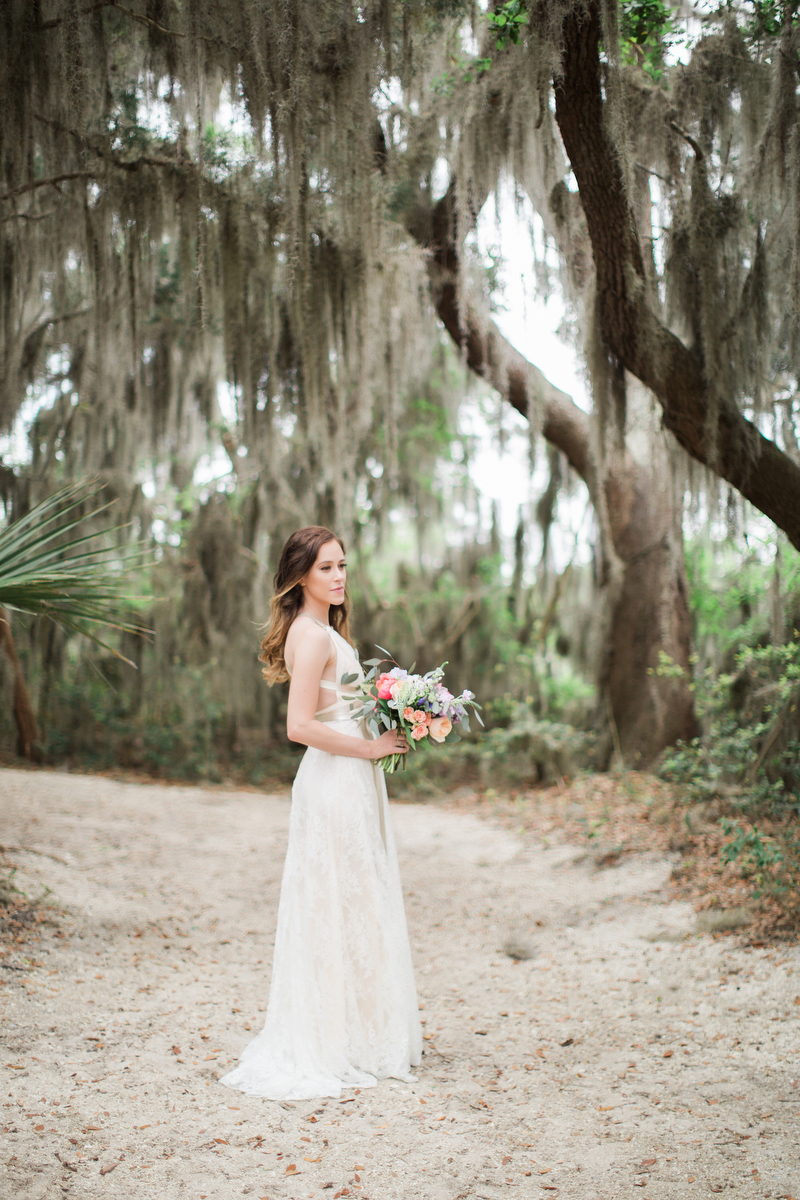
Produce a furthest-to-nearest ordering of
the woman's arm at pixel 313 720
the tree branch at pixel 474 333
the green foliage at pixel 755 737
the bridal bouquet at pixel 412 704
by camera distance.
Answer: the tree branch at pixel 474 333, the green foliage at pixel 755 737, the woman's arm at pixel 313 720, the bridal bouquet at pixel 412 704

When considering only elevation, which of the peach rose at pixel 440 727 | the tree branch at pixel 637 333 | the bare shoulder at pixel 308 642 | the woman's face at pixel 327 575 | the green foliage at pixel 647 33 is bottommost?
the peach rose at pixel 440 727

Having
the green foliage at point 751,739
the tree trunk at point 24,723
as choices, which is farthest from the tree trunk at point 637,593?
the tree trunk at point 24,723

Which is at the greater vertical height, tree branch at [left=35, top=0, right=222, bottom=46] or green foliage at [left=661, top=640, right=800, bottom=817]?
tree branch at [left=35, top=0, right=222, bottom=46]

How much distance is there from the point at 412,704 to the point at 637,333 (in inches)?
101

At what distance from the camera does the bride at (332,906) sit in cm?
250

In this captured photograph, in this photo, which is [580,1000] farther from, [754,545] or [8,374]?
[8,374]

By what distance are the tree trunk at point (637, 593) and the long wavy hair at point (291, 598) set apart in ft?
13.0

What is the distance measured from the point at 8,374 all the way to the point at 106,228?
1.69 metres

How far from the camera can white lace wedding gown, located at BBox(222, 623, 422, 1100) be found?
2.50 meters

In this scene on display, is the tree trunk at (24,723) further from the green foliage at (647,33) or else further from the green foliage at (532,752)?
the green foliage at (647,33)

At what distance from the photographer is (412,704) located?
2.45 metres

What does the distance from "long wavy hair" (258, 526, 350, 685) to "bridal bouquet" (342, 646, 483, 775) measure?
41cm

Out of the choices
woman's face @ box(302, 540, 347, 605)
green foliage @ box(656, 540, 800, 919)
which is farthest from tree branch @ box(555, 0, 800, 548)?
woman's face @ box(302, 540, 347, 605)

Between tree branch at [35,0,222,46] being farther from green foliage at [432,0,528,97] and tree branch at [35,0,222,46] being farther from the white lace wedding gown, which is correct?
Answer: the white lace wedding gown
